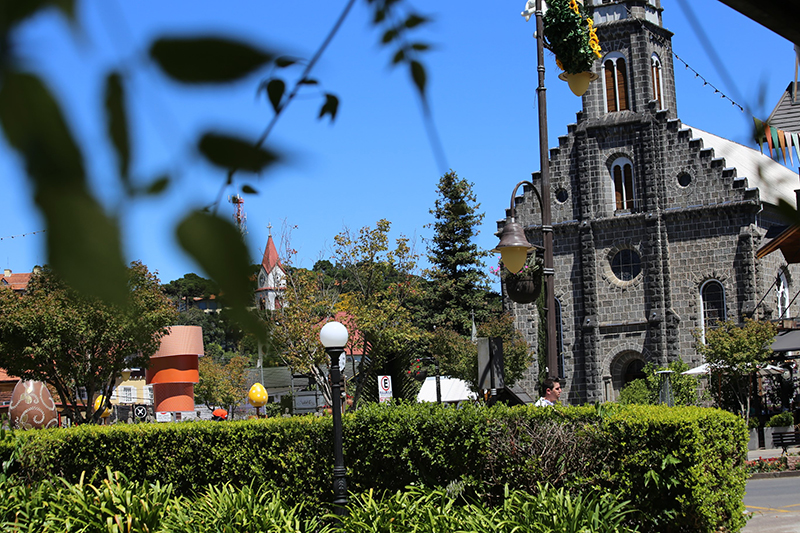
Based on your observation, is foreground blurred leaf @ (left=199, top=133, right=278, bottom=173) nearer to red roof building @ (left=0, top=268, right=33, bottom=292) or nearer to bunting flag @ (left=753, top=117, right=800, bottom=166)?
red roof building @ (left=0, top=268, right=33, bottom=292)

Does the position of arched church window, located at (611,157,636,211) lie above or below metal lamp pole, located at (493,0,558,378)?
above

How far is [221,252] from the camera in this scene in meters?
0.75

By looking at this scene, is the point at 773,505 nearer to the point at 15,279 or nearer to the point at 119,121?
the point at 15,279

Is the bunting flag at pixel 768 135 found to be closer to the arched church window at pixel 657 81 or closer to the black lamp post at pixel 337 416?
A: the black lamp post at pixel 337 416

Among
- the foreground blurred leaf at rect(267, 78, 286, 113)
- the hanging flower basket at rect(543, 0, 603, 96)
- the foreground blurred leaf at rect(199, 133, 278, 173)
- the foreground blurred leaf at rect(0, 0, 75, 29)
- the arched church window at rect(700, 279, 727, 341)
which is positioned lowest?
the foreground blurred leaf at rect(199, 133, 278, 173)

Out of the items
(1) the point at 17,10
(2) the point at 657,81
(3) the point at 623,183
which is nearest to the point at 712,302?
(3) the point at 623,183

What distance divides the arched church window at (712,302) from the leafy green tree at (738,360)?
649 centimetres

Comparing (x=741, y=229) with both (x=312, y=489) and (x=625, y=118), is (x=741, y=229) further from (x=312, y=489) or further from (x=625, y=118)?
(x=312, y=489)

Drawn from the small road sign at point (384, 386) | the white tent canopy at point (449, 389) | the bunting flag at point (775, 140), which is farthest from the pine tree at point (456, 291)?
the bunting flag at point (775, 140)

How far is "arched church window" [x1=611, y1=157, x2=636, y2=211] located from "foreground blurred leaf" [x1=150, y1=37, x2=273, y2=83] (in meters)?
34.9

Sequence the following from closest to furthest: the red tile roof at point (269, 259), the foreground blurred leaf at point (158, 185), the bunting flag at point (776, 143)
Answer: the foreground blurred leaf at point (158, 185) → the red tile roof at point (269, 259) → the bunting flag at point (776, 143)

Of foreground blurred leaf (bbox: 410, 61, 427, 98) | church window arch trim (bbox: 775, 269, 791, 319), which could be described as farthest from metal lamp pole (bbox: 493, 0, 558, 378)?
church window arch trim (bbox: 775, 269, 791, 319)

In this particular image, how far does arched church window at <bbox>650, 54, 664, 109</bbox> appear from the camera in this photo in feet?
115

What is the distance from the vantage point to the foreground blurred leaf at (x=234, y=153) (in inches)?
29.2
